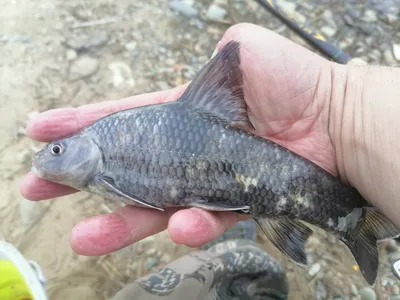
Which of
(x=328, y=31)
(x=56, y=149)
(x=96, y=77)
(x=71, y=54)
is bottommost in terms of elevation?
(x=96, y=77)

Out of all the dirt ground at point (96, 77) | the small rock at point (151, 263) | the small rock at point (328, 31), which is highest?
the small rock at point (328, 31)

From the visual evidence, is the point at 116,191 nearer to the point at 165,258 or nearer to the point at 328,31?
the point at 165,258

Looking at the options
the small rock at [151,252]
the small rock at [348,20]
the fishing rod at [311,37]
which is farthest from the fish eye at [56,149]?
the small rock at [348,20]

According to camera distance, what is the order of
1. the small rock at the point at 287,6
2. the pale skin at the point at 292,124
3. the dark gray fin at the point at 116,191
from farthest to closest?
the small rock at the point at 287,6 < the pale skin at the point at 292,124 < the dark gray fin at the point at 116,191

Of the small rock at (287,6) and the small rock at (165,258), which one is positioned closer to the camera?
the small rock at (165,258)

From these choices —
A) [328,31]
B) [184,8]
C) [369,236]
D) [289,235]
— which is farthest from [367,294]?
[184,8]

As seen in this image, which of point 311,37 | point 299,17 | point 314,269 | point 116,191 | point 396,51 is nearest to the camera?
point 116,191

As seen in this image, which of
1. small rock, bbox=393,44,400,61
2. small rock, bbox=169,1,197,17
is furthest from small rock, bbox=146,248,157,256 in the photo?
small rock, bbox=393,44,400,61

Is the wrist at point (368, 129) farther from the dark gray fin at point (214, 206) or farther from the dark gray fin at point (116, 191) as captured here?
the dark gray fin at point (116, 191)

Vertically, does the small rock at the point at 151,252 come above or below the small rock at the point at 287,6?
below
